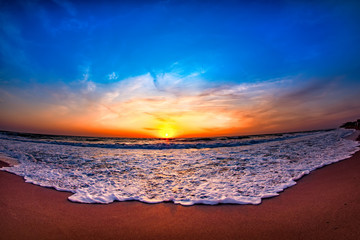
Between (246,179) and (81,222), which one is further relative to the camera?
(246,179)

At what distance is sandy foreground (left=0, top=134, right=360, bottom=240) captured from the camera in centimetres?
260

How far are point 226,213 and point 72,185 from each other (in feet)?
15.3

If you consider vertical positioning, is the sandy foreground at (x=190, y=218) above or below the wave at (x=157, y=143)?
above

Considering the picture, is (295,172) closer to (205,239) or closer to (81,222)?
(205,239)

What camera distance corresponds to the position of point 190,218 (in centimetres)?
313

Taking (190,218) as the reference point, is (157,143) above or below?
below

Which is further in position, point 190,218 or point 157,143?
point 157,143

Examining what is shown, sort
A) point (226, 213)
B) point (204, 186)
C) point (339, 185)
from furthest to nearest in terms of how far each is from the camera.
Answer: point (204, 186) < point (339, 185) < point (226, 213)

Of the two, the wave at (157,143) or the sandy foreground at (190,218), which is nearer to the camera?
the sandy foreground at (190,218)

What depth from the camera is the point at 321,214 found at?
2957mm

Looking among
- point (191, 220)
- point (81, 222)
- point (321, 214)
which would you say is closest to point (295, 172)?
point (321, 214)

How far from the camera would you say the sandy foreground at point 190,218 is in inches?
103

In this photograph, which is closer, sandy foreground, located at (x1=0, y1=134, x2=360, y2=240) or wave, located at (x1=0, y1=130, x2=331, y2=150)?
sandy foreground, located at (x1=0, y1=134, x2=360, y2=240)

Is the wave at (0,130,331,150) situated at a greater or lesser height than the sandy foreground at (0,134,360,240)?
lesser
